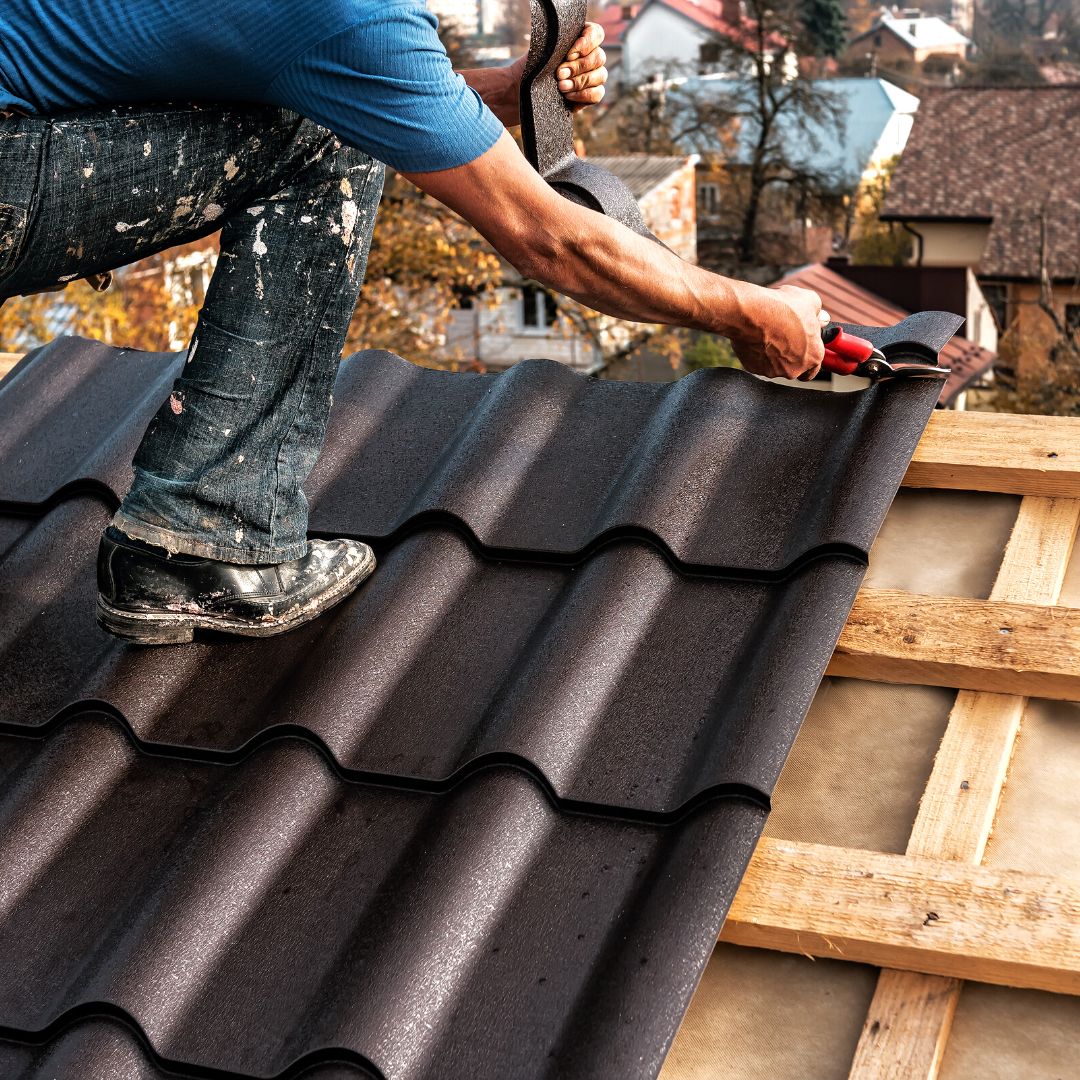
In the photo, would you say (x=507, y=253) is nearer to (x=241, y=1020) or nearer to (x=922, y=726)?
(x=922, y=726)

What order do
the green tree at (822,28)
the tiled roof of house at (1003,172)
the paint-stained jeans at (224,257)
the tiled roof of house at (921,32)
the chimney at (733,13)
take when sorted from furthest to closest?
the tiled roof of house at (921,32)
the green tree at (822,28)
the chimney at (733,13)
the tiled roof of house at (1003,172)
the paint-stained jeans at (224,257)

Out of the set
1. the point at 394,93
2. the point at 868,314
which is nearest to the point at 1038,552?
the point at 394,93

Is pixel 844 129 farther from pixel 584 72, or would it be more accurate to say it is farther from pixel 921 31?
pixel 584 72

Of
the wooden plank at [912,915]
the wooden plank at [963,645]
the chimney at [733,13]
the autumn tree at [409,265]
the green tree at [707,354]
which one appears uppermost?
the chimney at [733,13]

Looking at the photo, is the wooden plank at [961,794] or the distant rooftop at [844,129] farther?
the distant rooftop at [844,129]

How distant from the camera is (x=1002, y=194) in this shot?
32.6 meters

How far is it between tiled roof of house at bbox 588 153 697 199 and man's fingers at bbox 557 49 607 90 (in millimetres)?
31285

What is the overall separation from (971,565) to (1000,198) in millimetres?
32929

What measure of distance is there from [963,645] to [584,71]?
1275mm

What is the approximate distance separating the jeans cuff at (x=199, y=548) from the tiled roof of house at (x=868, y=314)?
1741 centimetres

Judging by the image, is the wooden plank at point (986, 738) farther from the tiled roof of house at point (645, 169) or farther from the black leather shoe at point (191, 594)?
the tiled roof of house at point (645, 169)

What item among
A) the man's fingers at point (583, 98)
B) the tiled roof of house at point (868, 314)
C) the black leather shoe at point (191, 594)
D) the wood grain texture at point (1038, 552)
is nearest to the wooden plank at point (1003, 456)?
the wood grain texture at point (1038, 552)

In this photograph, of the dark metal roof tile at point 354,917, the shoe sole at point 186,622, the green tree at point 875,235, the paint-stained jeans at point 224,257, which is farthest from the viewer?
the green tree at point 875,235

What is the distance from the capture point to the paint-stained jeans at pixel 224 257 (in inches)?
80.4
